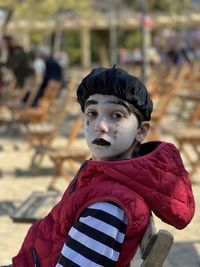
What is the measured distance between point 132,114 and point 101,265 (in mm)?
484

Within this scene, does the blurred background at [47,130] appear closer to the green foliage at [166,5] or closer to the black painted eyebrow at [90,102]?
the black painted eyebrow at [90,102]

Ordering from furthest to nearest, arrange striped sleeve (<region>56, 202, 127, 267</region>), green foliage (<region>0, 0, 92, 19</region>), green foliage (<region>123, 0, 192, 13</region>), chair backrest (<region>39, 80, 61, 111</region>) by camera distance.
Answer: green foliage (<region>123, 0, 192, 13</region>), green foliage (<region>0, 0, 92, 19</region>), chair backrest (<region>39, 80, 61, 111</region>), striped sleeve (<region>56, 202, 127, 267</region>)

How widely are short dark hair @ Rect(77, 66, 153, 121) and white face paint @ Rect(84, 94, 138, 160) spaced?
2 centimetres

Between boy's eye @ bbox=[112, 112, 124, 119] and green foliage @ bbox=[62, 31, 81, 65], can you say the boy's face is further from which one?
green foliage @ bbox=[62, 31, 81, 65]

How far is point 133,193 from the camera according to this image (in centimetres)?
203

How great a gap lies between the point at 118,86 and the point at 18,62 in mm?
10750

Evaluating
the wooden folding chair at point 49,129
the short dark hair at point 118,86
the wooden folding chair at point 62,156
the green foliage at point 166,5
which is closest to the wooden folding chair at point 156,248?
the short dark hair at point 118,86

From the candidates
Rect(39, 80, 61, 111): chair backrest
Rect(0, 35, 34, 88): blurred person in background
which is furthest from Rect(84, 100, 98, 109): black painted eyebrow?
Rect(0, 35, 34, 88): blurred person in background

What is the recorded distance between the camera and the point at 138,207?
2018mm

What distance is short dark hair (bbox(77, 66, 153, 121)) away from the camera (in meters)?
2.12

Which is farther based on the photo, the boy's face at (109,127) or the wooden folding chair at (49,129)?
the wooden folding chair at (49,129)

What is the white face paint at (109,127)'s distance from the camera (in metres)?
2.15

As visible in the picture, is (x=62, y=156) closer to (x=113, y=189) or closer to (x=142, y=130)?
(x=142, y=130)

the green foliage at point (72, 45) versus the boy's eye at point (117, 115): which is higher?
the boy's eye at point (117, 115)
